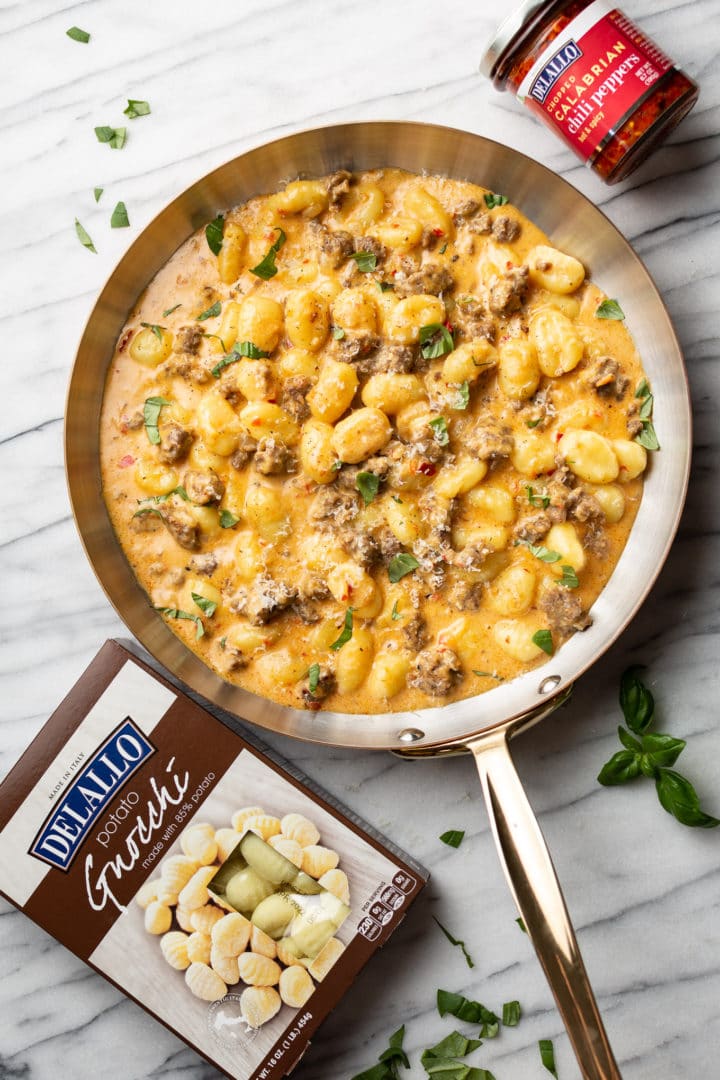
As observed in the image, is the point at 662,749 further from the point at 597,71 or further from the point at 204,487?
the point at 597,71

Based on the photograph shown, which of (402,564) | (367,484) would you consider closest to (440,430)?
(367,484)

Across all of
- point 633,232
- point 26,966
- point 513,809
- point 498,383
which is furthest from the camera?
point 26,966

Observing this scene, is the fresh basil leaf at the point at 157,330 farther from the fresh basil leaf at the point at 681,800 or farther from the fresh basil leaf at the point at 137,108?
the fresh basil leaf at the point at 681,800

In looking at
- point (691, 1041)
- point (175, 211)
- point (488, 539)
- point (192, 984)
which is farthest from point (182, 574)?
point (691, 1041)

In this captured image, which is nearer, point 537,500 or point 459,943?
point 537,500

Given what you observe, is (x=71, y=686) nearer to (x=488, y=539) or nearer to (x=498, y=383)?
(x=488, y=539)

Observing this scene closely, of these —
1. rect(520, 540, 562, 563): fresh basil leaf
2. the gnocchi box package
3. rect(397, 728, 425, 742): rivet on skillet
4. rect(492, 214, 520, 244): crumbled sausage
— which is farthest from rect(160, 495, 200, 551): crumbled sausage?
rect(492, 214, 520, 244): crumbled sausage

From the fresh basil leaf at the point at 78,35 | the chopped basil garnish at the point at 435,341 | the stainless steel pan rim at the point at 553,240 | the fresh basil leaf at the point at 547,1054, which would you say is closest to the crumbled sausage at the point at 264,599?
the stainless steel pan rim at the point at 553,240
